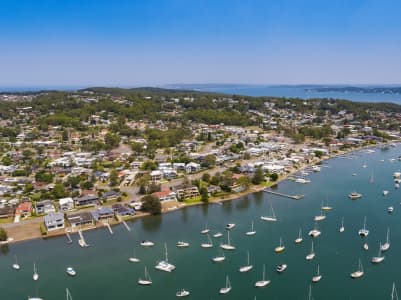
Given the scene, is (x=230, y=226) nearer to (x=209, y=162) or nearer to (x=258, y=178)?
(x=258, y=178)

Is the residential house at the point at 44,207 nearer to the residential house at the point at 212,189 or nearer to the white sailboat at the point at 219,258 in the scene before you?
the residential house at the point at 212,189

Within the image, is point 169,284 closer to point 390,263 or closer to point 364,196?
point 390,263

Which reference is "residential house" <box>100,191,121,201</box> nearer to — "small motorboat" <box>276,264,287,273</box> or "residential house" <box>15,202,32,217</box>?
"residential house" <box>15,202,32,217</box>

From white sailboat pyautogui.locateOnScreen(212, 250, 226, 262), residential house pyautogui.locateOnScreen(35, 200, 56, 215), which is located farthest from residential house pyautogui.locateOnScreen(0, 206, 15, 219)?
white sailboat pyautogui.locateOnScreen(212, 250, 226, 262)

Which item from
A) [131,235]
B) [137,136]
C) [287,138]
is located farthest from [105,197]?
[287,138]

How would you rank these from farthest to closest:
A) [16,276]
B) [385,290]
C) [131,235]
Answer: [131,235], [16,276], [385,290]

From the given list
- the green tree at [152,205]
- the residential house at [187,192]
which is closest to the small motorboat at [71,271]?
the green tree at [152,205]
